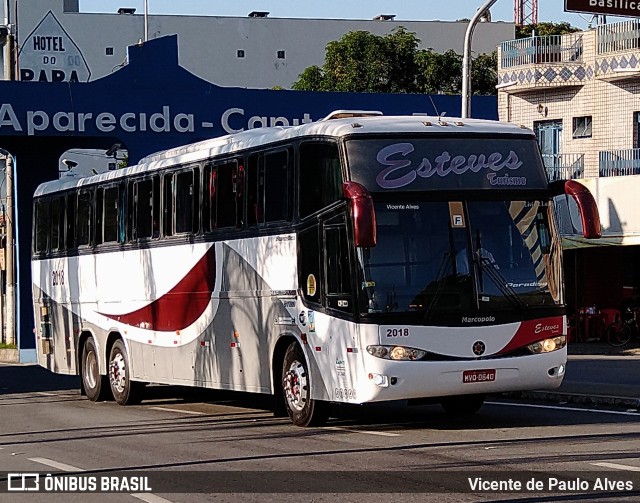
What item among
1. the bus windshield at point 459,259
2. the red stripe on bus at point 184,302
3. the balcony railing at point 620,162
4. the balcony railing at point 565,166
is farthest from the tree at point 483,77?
the bus windshield at point 459,259

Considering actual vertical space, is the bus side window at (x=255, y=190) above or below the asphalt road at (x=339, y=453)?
above

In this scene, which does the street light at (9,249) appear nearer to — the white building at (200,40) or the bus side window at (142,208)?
the bus side window at (142,208)

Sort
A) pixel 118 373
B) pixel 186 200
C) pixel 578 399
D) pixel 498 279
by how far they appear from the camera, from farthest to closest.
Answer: pixel 118 373
pixel 186 200
pixel 578 399
pixel 498 279

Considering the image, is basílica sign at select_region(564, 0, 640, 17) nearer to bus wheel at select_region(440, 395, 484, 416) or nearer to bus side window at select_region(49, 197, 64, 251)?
bus wheel at select_region(440, 395, 484, 416)

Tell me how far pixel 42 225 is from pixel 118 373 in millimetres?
4727

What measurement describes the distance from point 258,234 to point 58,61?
69.5 metres

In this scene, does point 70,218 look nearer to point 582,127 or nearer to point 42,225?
point 42,225

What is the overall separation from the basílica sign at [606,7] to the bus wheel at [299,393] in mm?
7123

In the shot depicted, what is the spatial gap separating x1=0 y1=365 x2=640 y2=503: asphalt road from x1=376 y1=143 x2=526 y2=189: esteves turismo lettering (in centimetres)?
282

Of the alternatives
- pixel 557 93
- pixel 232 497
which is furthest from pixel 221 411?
pixel 557 93

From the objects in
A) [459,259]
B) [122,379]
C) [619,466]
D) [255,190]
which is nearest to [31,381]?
[122,379]

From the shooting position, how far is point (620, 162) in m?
38.4

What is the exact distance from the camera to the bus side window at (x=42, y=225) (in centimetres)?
2561

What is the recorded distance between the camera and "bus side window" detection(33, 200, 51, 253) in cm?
2561
